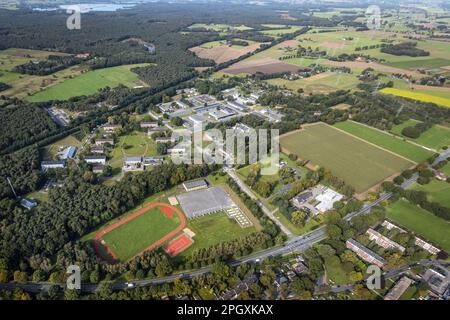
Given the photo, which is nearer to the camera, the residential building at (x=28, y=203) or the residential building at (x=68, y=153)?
the residential building at (x=28, y=203)

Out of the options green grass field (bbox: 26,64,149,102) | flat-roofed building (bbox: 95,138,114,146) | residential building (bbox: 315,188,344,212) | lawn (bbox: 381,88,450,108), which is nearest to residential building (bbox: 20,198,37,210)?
flat-roofed building (bbox: 95,138,114,146)

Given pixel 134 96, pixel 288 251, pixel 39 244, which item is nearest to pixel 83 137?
pixel 134 96

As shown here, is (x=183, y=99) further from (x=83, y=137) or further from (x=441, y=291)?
(x=441, y=291)

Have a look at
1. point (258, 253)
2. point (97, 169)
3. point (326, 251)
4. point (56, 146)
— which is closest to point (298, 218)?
point (326, 251)

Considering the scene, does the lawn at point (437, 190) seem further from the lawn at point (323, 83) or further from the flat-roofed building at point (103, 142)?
the flat-roofed building at point (103, 142)

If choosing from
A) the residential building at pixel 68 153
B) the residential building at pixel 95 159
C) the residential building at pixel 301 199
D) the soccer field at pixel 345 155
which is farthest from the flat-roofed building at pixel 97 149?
the residential building at pixel 301 199

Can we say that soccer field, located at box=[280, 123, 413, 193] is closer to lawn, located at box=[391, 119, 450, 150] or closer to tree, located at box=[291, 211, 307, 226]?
lawn, located at box=[391, 119, 450, 150]
